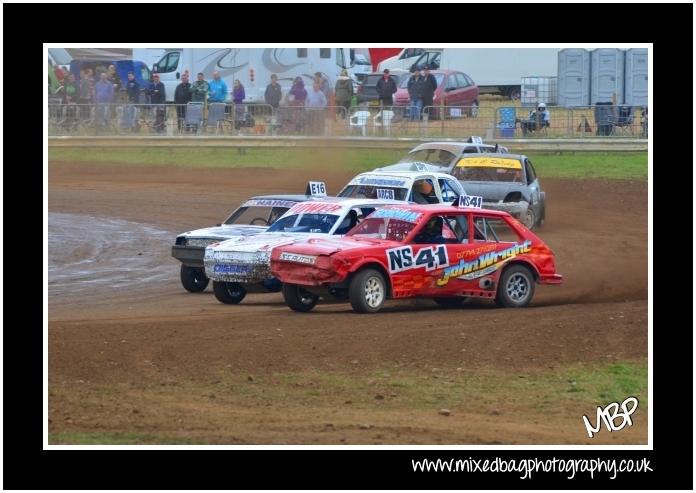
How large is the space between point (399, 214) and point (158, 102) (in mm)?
20155

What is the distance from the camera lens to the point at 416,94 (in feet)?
106

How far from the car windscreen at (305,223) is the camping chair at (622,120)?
56.9 ft

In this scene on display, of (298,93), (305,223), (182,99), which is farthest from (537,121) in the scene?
(305,223)

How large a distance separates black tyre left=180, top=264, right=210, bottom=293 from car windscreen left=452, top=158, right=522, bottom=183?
7.71 meters

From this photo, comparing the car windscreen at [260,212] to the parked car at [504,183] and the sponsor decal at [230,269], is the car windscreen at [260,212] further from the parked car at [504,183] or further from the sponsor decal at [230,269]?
the parked car at [504,183]

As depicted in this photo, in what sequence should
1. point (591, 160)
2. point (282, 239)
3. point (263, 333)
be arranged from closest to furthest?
1. point (263, 333)
2. point (282, 239)
3. point (591, 160)

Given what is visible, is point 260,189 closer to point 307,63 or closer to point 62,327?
point 307,63

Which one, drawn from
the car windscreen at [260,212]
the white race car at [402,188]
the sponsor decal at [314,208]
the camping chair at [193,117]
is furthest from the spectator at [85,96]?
the sponsor decal at [314,208]

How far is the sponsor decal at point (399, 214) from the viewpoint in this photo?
14923mm

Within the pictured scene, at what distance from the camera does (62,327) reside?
1310cm

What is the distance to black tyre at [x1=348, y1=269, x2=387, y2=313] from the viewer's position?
46.5 feet

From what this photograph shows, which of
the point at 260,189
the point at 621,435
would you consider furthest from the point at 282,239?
the point at 260,189

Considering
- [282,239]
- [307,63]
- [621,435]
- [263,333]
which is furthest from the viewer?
[307,63]

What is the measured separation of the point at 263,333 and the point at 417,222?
2.70m
